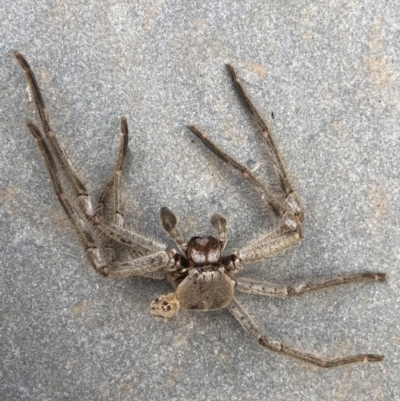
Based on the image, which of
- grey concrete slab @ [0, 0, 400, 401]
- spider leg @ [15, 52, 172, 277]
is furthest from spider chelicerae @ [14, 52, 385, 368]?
grey concrete slab @ [0, 0, 400, 401]

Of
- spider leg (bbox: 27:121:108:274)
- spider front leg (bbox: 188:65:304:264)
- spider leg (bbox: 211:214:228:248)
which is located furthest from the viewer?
spider front leg (bbox: 188:65:304:264)

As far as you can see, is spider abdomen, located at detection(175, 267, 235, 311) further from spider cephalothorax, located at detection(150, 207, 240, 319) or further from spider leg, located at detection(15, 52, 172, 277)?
spider leg, located at detection(15, 52, 172, 277)

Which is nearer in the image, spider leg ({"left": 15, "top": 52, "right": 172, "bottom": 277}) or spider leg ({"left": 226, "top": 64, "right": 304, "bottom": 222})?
spider leg ({"left": 15, "top": 52, "right": 172, "bottom": 277})

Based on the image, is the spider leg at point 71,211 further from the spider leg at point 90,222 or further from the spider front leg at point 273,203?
the spider front leg at point 273,203

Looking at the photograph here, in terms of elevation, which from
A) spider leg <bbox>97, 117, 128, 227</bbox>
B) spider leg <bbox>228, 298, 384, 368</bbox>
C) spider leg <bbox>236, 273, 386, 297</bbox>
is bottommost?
spider leg <bbox>228, 298, 384, 368</bbox>

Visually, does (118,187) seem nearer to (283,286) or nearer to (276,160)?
(276,160)

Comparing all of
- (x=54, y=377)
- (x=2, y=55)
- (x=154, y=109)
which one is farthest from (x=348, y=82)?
(x=54, y=377)

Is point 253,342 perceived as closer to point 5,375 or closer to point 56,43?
point 5,375
